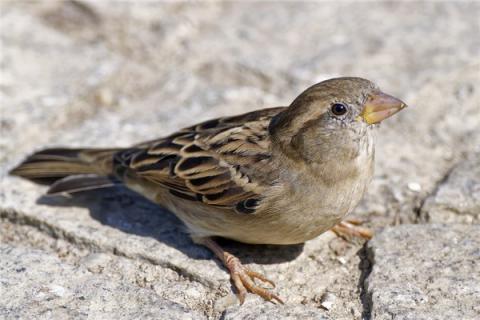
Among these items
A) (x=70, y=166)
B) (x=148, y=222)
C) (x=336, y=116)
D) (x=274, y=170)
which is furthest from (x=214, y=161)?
(x=70, y=166)

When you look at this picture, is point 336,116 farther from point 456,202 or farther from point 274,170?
point 456,202

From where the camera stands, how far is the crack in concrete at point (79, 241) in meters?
4.10

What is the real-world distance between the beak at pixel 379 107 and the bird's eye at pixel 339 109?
0.29 ft

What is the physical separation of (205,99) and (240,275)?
1764 millimetres

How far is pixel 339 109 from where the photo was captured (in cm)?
398

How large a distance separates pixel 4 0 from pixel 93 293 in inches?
128

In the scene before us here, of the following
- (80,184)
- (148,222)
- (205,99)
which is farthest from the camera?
(205,99)

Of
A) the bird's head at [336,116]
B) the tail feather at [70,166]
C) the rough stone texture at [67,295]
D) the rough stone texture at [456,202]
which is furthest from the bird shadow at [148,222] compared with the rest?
the rough stone texture at [456,202]

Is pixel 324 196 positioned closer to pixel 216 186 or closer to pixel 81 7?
pixel 216 186

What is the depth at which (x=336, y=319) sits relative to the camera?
3.76 m

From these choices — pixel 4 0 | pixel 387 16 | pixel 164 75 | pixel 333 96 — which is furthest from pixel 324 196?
pixel 4 0

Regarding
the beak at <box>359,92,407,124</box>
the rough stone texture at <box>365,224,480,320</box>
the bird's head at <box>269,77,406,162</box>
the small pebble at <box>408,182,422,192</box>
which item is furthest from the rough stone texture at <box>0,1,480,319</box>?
the beak at <box>359,92,407,124</box>

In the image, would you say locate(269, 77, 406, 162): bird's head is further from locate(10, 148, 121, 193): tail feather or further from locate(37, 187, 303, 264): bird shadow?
locate(10, 148, 121, 193): tail feather

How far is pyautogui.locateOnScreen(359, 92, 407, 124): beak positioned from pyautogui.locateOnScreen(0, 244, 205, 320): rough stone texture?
1.27 m
